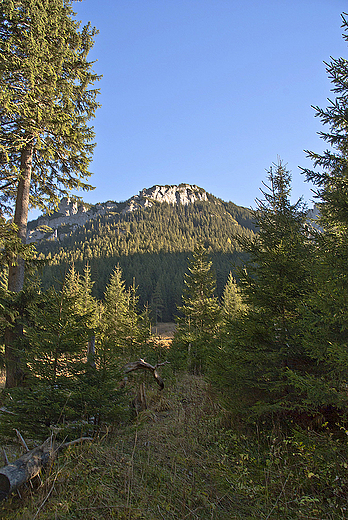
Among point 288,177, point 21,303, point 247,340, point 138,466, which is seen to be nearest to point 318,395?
point 247,340

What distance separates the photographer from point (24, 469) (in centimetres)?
292

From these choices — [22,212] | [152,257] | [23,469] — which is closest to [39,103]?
[22,212]

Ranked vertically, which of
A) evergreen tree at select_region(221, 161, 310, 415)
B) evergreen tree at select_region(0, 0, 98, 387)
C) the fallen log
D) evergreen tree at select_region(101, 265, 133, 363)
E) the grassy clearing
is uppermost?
evergreen tree at select_region(0, 0, 98, 387)

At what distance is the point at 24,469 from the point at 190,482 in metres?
2.20

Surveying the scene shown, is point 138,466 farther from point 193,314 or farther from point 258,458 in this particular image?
point 193,314

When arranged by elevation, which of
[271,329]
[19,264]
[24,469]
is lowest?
[24,469]

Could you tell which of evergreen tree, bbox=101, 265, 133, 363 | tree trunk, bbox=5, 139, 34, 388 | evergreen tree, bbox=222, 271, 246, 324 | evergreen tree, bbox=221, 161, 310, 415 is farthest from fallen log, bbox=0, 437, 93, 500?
evergreen tree, bbox=222, 271, 246, 324

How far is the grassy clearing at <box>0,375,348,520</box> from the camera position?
2.79 meters

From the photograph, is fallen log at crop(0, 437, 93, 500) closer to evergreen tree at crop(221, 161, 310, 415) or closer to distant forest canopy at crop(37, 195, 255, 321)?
evergreen tree at crop(221, 161, 310, 415)

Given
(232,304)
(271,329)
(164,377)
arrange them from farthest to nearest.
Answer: (232,304) → (164,377) → (271,329)

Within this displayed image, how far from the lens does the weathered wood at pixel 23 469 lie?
2.75m

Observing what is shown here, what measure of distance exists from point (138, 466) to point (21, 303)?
18.9ft

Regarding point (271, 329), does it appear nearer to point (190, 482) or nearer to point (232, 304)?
point (190, 482)

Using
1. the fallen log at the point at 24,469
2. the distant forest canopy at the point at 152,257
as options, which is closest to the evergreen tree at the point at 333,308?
the fallen log at the point at 24,469
